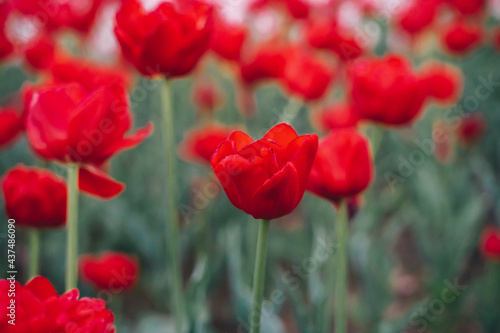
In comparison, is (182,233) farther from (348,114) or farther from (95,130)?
(95,130)

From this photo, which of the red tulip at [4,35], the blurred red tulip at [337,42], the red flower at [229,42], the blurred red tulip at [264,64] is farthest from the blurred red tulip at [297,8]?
the red tulip at [4,35]

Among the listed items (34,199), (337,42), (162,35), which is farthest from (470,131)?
(34,199)

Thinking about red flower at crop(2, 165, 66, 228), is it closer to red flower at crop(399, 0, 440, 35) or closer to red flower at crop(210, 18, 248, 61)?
red flower at crop(210, 18, 248, 61)

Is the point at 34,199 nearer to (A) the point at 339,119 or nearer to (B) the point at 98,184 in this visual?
(B) the point at 98,184

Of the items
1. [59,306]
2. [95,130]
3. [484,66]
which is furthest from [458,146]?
[59,306]

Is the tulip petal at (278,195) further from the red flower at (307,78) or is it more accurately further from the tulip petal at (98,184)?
the red flower at (307,78)

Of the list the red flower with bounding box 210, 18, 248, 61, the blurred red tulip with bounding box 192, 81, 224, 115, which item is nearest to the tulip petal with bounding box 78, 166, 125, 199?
the red flower with bounding box 210, 18, 248, 61
